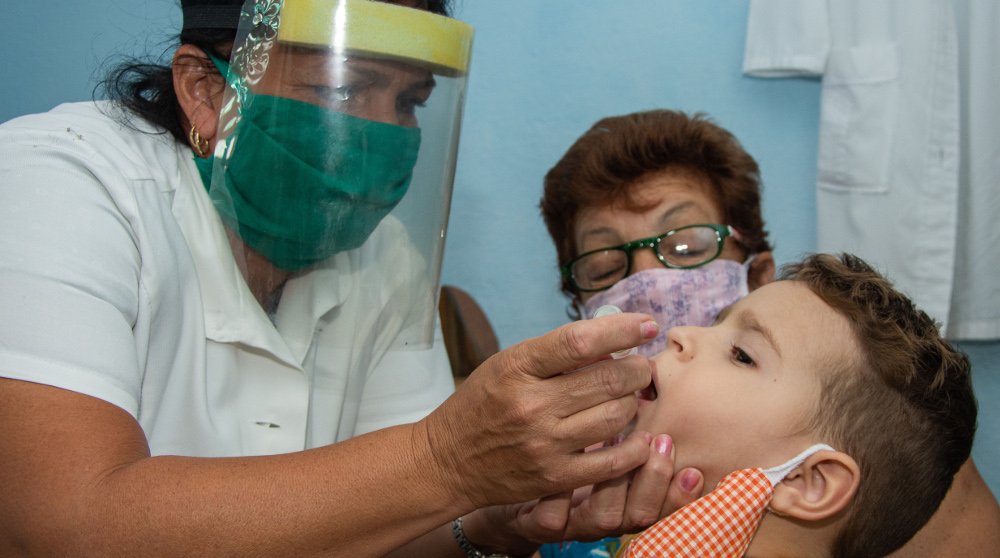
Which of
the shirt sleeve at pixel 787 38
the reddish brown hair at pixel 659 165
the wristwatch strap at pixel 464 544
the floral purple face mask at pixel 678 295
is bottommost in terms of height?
the wristwatch strap at pixel 464 544

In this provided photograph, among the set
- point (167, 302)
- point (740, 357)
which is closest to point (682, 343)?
point (740, 357)

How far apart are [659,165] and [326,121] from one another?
2.93 feet

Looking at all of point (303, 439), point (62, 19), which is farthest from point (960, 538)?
point (62, 19)

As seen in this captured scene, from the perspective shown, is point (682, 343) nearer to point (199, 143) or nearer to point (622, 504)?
point (622, 504)

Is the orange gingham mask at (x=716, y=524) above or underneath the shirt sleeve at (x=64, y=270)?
underneath

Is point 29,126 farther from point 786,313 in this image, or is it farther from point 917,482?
point 917,482

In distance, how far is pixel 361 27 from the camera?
120 cm

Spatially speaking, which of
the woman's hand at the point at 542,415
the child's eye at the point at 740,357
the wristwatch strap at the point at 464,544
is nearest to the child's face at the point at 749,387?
the child's eye at the point at 740,357

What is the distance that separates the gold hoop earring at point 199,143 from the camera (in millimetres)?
1339

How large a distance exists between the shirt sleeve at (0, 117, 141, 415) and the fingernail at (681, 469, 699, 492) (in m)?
0.75

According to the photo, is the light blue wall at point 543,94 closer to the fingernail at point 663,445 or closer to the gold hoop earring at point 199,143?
the gold hoop earring at point 199,143

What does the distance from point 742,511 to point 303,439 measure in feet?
2.32

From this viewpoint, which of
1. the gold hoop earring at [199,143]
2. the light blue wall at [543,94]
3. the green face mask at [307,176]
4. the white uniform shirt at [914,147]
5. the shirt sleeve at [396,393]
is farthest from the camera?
the light blue wall at [543,94]

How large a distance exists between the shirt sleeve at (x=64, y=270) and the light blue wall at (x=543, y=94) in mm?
1202
